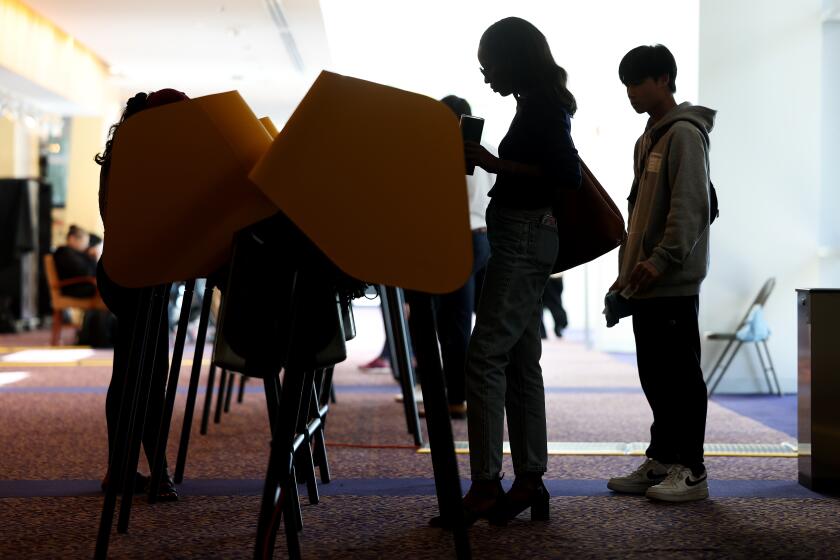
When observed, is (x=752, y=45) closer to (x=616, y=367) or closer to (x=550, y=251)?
(x=616, y=367)

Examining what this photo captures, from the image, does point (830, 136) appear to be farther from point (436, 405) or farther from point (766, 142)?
point (436, 405)

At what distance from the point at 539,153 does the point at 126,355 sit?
1221mm

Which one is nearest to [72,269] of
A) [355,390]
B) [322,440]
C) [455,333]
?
[355,390]

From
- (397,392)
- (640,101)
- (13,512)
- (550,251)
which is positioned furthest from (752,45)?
(13,512)

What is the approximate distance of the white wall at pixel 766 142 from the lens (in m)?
5.75

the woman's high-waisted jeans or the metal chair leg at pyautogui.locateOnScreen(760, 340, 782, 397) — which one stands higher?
the woman's high-waisted jeans

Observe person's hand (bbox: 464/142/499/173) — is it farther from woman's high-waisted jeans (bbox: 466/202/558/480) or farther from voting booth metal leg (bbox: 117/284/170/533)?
voting booth metal leg (bbox: 117/284/170/533)

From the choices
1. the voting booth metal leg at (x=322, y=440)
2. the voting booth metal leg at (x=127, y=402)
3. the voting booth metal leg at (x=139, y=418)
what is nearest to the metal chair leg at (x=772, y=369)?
the voting booth metal leg at (x=322, y=440)

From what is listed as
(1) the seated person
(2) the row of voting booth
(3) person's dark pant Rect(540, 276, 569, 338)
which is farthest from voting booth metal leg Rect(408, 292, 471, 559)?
(3) person's dark pant Rect(540, 276, 569, 338)

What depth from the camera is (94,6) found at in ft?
32.1

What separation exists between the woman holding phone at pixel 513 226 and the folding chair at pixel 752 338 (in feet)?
10.8

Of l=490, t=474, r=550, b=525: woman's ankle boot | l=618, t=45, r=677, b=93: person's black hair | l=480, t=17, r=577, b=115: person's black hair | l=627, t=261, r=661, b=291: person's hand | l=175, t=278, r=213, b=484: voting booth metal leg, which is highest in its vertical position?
l=618, t=45, r=677, b=93: person's black hair

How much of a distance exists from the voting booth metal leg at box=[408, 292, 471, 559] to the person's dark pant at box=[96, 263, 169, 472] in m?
0.80

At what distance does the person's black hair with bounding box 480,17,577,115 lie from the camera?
2.41 meters
